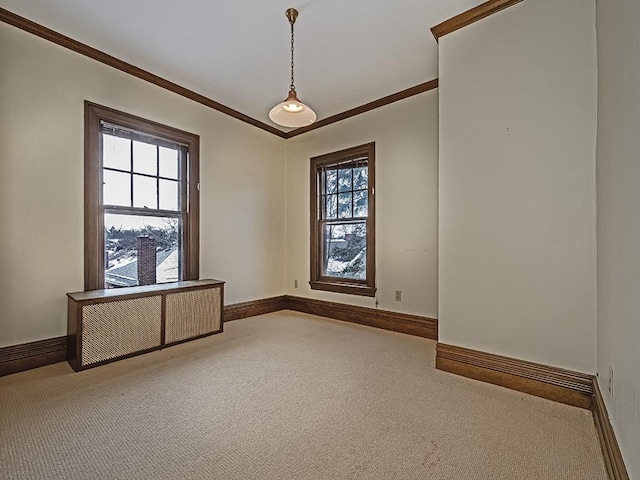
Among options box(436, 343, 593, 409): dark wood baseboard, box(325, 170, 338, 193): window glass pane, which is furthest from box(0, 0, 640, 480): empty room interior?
box(325, 170, 338, 193): window glass pane

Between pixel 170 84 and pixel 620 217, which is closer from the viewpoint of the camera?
pixel 620 217

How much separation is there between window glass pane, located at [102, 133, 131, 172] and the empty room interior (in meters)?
0.02

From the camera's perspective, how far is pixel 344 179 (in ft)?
14.9

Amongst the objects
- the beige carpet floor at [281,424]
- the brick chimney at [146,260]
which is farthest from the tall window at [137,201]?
Answer: the beige carpet floor at [281,424]

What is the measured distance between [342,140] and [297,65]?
1.36 metres

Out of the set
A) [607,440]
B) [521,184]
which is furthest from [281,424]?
[521,184]

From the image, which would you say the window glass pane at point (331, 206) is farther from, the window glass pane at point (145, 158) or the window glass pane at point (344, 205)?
the window glass pane at point (145, 158)

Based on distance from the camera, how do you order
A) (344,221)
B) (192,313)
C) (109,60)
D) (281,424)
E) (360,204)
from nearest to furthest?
(281,424) < (109,60) < (192,313) < (360,204) < (344,221)

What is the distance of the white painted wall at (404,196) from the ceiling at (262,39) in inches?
14.9

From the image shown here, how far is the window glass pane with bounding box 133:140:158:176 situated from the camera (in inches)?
138

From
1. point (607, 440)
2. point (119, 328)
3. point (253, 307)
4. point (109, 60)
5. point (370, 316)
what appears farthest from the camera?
point (253, 307)

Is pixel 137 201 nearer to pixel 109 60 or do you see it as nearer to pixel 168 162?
pixel 168 162

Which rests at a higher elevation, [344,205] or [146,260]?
[344,205]

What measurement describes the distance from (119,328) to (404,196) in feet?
10.5
